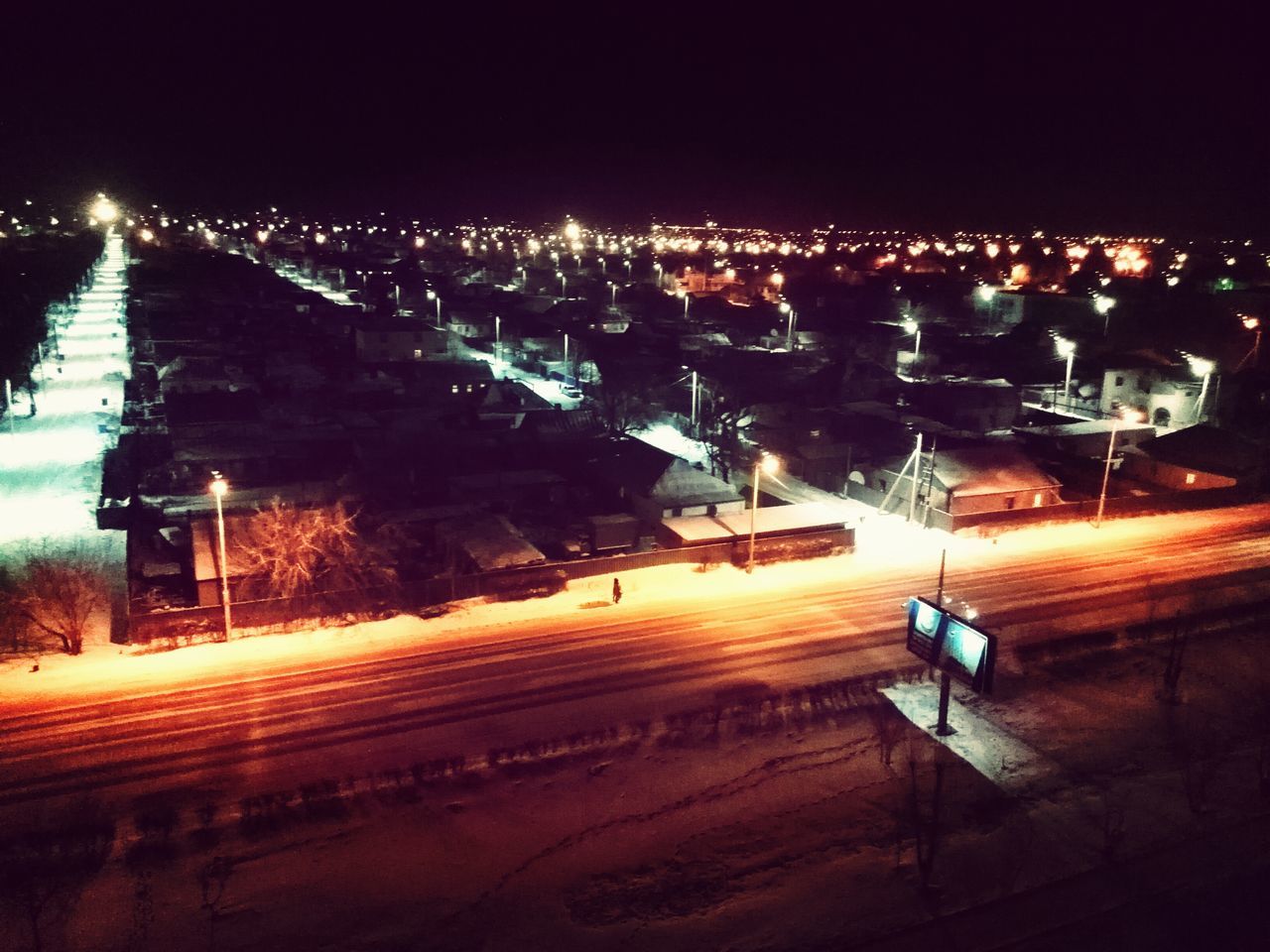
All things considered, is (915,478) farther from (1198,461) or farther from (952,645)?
(952,645)

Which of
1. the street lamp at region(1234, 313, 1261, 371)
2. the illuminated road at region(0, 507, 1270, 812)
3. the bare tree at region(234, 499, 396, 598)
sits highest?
the street lamp at region(1234, 313, 1261, 371)

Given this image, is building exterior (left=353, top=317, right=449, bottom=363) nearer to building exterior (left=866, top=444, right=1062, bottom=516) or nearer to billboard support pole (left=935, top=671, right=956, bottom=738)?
building exterior (left=866, top=444, right=1062, bottom=516)

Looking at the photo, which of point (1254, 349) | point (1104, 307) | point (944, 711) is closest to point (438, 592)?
point (944, 711)

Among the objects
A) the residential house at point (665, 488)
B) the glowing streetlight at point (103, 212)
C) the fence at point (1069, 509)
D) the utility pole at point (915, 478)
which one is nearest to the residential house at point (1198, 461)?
the fence at point (1069, 509)

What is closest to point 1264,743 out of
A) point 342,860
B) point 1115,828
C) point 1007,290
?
point 1115,828

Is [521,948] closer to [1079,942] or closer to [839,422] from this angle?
[1079,942]

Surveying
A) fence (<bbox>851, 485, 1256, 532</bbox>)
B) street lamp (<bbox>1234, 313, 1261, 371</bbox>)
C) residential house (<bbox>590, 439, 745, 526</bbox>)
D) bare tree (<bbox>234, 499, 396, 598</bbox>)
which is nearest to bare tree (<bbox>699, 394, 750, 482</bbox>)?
residential house (<bbox>590, 439, 745, 526</bbox>)
